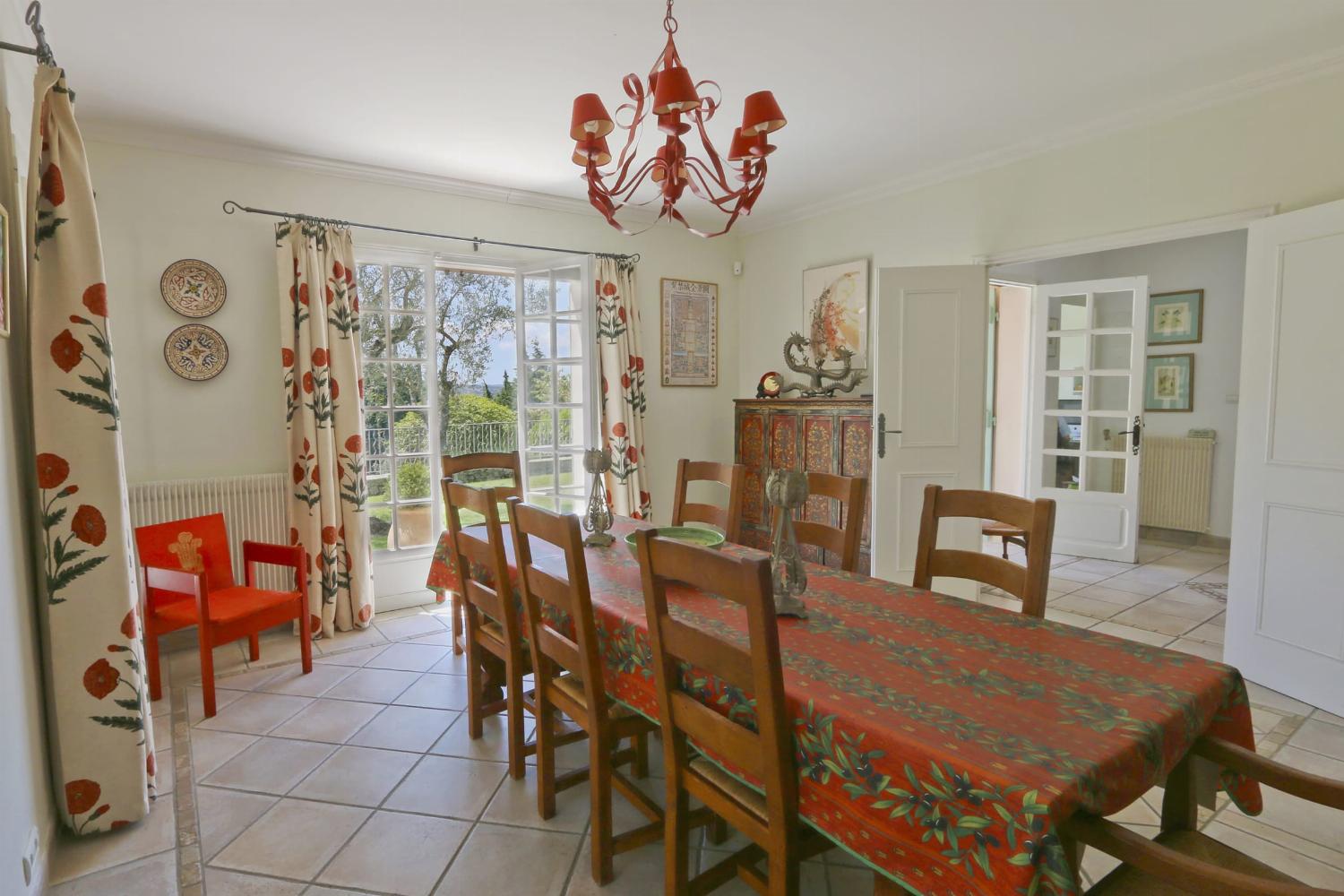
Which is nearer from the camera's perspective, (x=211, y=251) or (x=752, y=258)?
(x=211, y=251)

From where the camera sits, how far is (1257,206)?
286cm

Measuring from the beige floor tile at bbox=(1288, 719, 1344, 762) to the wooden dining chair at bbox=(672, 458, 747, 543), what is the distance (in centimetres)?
216

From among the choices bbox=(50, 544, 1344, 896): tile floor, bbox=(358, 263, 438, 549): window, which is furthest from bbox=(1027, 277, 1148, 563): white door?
bbox=(358, 263, 438, 549): window

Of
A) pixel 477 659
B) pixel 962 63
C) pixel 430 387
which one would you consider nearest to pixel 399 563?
pixel 430 387

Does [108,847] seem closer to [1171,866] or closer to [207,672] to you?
[207,672]

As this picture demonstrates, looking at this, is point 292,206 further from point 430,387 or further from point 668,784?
point 668,784

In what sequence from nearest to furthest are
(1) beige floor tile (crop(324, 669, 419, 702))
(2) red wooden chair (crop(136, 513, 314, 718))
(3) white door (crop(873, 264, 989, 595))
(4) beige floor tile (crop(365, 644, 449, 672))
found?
(2) red wooden chair (crop(136, 513, 314, 718)) → (1) beige floor tile (crop(324, 669, 419, 702)) → (4) beige floor tile (crop(365, 644, 449, 672)) → (3) white door (crop(873, 264, 989, 595))

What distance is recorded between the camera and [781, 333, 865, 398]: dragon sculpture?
4387mm

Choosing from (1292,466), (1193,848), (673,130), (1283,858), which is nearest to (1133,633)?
(1292,466)

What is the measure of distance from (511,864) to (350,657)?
1.89 meters

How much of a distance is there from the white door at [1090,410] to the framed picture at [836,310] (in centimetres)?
176

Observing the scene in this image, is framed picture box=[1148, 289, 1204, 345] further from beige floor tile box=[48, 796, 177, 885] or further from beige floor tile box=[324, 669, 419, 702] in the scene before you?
beige floor tile box=[48, 796, 177, 885]

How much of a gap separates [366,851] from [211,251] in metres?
3.05

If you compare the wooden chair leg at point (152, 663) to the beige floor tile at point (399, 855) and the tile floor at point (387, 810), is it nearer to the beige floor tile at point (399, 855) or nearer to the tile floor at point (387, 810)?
the tile floor at point (387, 810)
